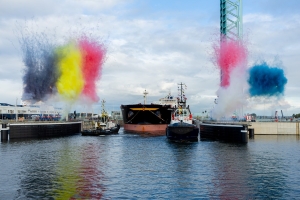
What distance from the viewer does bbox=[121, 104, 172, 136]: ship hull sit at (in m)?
104

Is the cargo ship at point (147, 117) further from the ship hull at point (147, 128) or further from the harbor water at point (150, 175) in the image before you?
the harbor water at point (150, 175)

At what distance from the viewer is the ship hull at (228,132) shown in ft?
207

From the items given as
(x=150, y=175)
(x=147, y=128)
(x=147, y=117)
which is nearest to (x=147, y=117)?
(x=147, y=117)

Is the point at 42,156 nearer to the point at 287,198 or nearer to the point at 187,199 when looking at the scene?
the point at 187,199

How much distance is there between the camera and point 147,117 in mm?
106062

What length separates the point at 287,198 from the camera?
79.8ft

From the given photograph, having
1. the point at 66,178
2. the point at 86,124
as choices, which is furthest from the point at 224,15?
the point at 66,178

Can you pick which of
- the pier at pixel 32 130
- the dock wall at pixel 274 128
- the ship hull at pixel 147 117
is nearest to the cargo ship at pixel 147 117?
the ship hull at pixel 147 117

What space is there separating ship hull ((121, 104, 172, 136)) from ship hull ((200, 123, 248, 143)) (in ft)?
89.4

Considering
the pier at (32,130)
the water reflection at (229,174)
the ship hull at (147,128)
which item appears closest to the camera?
the water reflection at (229,174)

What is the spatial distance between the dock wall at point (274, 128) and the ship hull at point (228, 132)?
13.5 metres

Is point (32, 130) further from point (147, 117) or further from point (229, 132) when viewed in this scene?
point (229, 132)

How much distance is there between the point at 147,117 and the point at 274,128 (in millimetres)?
39458

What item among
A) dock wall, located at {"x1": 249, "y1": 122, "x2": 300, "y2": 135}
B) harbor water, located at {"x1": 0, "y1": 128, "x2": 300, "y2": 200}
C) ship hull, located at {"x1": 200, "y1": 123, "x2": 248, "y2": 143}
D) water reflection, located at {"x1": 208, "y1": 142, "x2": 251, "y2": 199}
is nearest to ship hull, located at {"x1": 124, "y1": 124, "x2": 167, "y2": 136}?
ship hull, located at {"x1": 200, "y1": 123, "x2": 248, "y2": 143}
